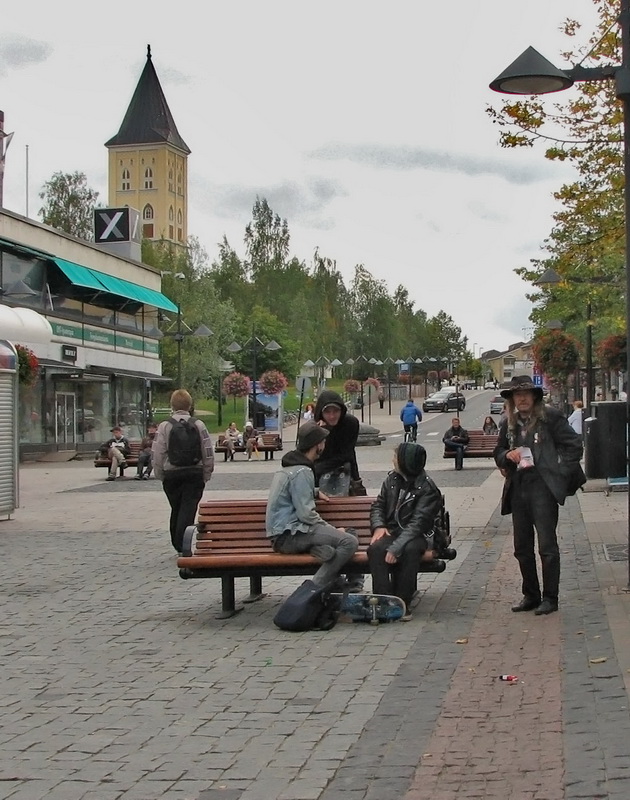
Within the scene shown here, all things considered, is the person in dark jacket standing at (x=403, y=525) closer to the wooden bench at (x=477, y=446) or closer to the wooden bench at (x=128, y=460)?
the wooden bench at (x=477, y=446)

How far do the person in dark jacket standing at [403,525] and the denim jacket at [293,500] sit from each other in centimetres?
48

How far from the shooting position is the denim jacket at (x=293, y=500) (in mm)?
9273

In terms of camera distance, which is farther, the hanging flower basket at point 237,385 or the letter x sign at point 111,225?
the hanging flower basket at point 237,385

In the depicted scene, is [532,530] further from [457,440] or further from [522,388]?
[457,440]

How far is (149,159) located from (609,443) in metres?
143

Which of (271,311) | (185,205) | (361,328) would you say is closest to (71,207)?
(271,311)

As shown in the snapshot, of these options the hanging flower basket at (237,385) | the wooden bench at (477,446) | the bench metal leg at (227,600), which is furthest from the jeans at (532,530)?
the hanging flower basket at (237,385)

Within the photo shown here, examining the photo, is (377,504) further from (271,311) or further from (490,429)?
(271,311)

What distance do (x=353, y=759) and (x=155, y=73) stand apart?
143764 millimetres

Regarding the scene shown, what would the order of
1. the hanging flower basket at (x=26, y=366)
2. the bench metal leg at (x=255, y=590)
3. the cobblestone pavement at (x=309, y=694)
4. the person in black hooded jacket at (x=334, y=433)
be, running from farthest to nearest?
the hanging flower basket at (x=26, y=366) → the bench metal leg at (x=255, y=590) → the person in black hooded jacket at (x=334, y=433) → the cobblestone pavement at (x=309, y=694)

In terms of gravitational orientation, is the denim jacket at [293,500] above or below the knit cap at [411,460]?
below

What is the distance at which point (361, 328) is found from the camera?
135 meters

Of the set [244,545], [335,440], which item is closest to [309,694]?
[244,545]

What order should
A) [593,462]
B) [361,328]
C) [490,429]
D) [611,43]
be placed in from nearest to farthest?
[593,462], [611,43], [490,429], [361,328]
